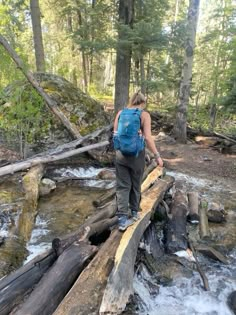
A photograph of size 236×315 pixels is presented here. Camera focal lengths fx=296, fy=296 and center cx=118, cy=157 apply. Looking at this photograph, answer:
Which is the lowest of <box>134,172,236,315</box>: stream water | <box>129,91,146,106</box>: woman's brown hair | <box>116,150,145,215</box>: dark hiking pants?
<box>134,172,236,315</box>: stream water

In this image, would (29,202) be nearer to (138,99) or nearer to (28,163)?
(28,163)

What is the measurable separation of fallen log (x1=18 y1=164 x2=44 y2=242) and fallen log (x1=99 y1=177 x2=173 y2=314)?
2111mm

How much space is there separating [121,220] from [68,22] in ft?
79.8

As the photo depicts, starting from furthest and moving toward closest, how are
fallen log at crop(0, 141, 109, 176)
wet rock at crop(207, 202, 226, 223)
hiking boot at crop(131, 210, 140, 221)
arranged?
fallen log at crop(0, 141, 109, 176) → wet rock at crop(207, 202, 226, 223) → hiking boot at crop(131, 210, 140, 221)

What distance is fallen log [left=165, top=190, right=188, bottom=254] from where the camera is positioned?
5.36 meters

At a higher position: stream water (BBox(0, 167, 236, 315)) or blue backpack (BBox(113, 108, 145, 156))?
blue backpack (BBox(113, 108, 145, 156))

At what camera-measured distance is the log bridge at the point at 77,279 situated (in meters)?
2.98

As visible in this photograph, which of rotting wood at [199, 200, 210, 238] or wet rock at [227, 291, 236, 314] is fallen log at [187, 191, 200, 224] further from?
wet rock at [227, 291, 236, 314]

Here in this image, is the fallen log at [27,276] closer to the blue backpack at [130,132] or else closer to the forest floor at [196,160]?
the blue backpack at [130,132]

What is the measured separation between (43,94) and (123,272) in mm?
7627

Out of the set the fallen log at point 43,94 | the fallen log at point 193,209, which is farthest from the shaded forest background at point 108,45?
the fallen log at point 193,209

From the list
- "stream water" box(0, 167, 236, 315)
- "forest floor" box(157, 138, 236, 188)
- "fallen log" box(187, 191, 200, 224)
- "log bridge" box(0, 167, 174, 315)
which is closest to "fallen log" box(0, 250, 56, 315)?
"log bridge" box(0, 167, 174, 315)

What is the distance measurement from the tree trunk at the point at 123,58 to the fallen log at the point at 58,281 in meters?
9.81

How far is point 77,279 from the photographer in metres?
3.37
